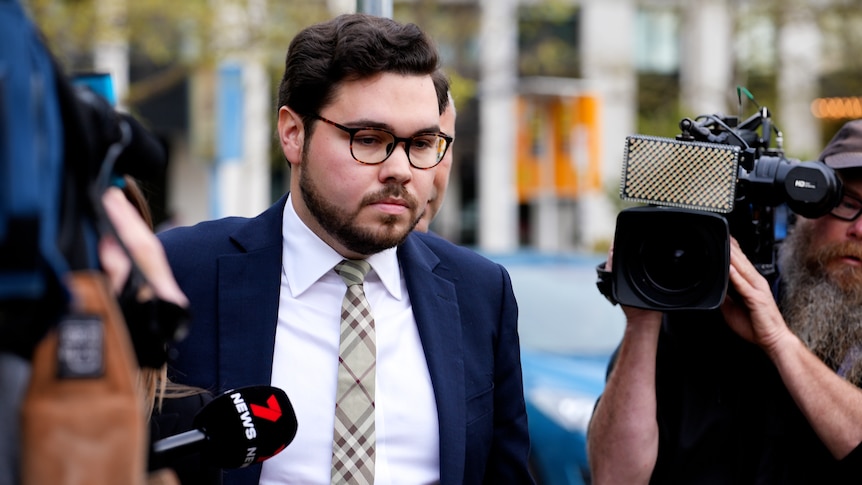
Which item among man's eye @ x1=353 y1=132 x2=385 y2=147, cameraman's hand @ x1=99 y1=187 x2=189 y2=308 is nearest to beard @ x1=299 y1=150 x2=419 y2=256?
man's eye @ x1=353 y1=132 x2=385 y2=147

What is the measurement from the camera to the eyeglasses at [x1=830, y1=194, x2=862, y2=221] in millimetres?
2961

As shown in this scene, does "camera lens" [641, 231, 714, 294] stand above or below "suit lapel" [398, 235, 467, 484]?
above

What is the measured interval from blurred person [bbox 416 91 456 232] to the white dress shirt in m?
0.43

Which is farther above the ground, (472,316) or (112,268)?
(112,268)

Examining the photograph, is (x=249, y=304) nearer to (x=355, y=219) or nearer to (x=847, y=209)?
(x=355, y=219)

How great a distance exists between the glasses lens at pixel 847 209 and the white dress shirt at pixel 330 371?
1.18 metres

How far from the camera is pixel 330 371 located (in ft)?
8.23

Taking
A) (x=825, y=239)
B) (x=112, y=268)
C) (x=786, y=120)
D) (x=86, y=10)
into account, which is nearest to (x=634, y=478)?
(x=825, y=239)

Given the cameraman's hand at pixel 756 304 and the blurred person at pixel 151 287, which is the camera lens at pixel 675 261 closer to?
the cameraman's hand at pixel 756 304

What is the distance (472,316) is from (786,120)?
24.6m

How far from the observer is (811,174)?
8.86 ft

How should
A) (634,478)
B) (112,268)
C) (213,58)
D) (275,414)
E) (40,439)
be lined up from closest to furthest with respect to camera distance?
(40,439) → (112,268) → (275,414) → (634,478) → (213,58)

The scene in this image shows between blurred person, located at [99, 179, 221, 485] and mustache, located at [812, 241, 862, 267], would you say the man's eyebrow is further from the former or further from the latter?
mustache, located at [812, 241, 862, 267]

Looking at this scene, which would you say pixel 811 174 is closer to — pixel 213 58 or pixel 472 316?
pixel 472 316
